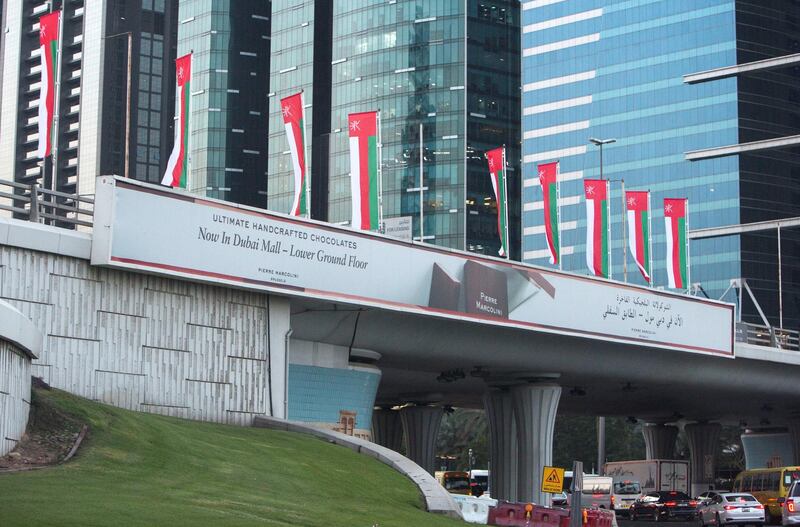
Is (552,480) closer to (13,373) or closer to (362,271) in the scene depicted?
(13,373)

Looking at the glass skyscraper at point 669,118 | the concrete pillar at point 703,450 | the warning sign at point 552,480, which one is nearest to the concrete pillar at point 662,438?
the concrete pillar at point 703,450

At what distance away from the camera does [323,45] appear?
170250mm

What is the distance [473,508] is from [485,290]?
11603mm

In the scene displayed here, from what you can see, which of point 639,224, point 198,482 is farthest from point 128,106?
point 198,482

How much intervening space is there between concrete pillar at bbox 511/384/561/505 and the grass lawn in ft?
71.1

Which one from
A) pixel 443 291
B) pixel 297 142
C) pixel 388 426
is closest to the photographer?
pixel 443 291

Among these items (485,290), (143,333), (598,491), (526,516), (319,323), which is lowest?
(598,491)

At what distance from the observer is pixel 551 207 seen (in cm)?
5359

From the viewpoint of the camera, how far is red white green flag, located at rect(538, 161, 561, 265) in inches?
2097

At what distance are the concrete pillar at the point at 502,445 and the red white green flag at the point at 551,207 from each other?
23.0 feet

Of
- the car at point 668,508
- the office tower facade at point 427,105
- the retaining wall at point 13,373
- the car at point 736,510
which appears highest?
the office tower facade at point 427,105

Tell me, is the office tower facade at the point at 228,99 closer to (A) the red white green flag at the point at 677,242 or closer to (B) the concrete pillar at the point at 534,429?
(A) the red white green flag at the point at 677,242

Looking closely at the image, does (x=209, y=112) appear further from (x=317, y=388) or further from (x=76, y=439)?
(x=76, y=439)

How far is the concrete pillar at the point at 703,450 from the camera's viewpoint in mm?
86000
